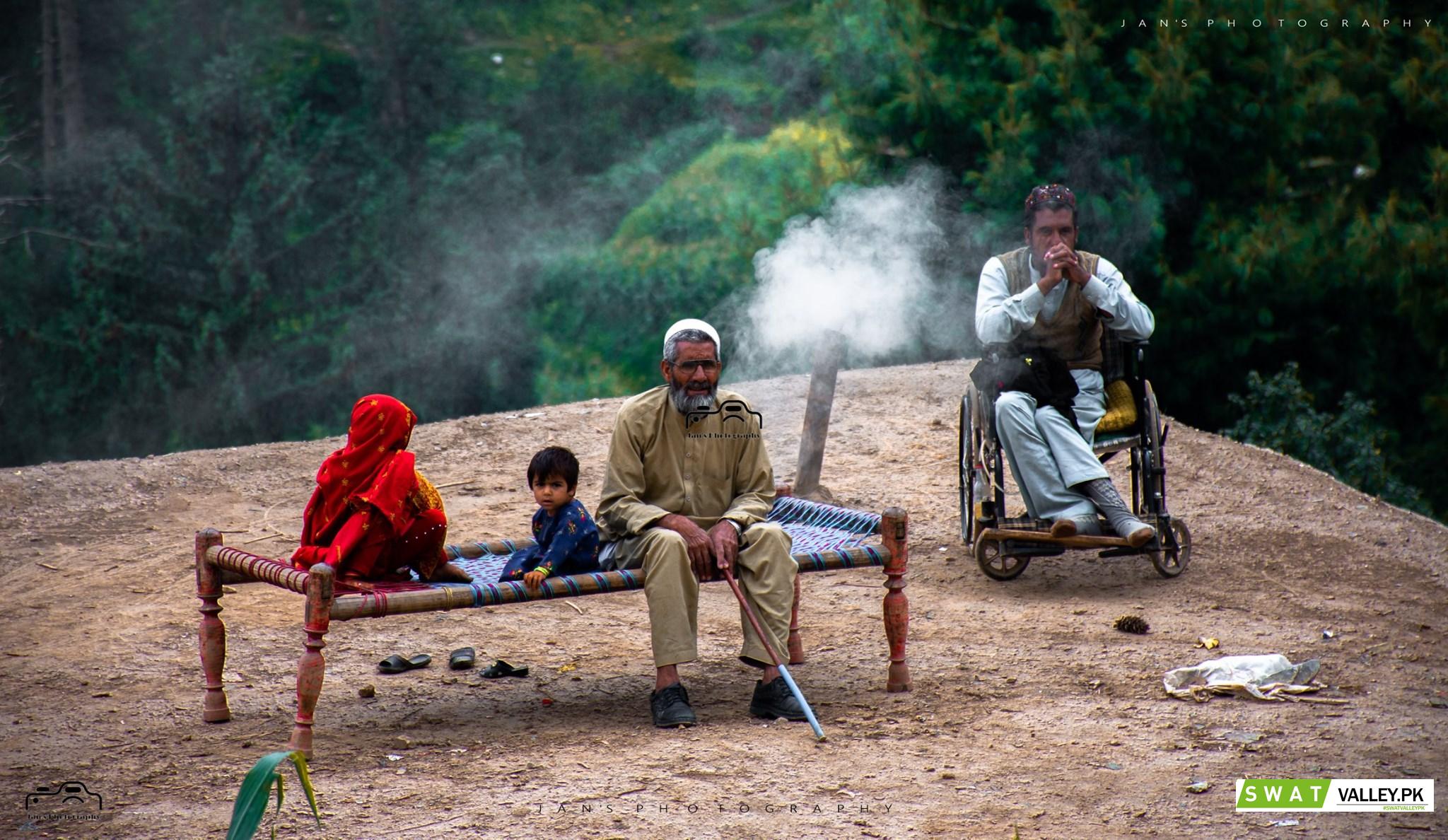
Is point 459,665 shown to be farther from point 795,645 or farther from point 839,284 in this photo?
point 839,284

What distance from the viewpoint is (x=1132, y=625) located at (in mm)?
5363

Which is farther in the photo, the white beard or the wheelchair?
the wheelchair

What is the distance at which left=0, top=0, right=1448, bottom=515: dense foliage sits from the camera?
39.4 ft

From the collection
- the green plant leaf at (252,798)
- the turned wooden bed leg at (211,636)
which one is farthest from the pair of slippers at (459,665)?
the green plant leaf at (252,798)

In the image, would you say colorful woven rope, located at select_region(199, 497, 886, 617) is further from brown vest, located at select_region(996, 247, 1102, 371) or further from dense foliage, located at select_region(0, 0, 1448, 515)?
dense foliage, located at select_region(0, 0, 1448, 515)

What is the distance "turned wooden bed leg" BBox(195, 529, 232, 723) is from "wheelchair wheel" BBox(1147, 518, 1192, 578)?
3.89 m

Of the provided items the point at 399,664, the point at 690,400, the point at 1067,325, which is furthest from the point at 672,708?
the point at 1067,325

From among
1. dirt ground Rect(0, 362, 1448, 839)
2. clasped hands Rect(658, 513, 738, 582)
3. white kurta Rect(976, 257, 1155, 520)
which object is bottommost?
dirt ground Rect(0, 362, 1448, 839)

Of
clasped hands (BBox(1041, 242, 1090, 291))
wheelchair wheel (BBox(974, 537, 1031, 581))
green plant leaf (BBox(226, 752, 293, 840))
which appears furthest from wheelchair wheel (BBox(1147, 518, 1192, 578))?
green plant leaf (BBox(226, 752, 293, 840))

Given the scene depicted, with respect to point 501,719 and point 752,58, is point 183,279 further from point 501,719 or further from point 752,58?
point 501,719

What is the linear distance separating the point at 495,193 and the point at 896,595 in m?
19.6

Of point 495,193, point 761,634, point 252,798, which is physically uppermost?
point 495,193

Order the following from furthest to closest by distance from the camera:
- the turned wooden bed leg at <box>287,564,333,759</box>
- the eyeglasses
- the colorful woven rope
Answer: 1. the eyeglasses
2. the colorful woven rope
3. the turned wooden bed leg at <box>287,564,333,759</box>

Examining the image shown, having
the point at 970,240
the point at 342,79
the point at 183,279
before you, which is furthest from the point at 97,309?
the point at 970,240
